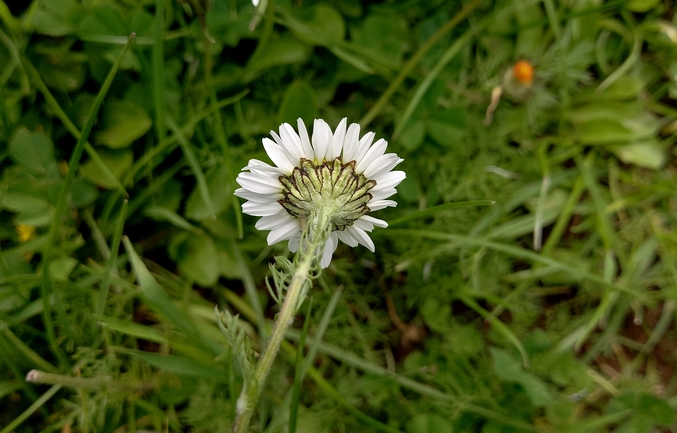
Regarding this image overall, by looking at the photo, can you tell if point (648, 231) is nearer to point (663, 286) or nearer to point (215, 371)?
point (663, 286)

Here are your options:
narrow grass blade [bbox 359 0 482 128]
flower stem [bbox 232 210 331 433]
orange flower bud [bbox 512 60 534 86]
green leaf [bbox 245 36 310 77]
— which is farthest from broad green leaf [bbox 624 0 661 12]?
flower stem [bbox 232 210 331 433]

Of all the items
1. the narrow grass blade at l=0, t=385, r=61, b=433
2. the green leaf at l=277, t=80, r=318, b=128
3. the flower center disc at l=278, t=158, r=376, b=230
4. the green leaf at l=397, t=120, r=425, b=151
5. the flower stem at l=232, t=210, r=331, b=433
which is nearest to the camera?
the flower stem at l=232, t=210, r=331, b=433

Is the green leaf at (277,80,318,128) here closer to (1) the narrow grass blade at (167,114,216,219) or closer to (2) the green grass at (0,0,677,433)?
(2) the green grass at (0,0,677,433)

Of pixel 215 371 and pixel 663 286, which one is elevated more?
pixel 663 286

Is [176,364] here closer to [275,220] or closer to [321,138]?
[275,220]

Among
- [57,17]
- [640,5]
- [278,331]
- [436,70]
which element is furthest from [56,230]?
[640,5]

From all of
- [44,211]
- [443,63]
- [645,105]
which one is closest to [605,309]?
[645,105]

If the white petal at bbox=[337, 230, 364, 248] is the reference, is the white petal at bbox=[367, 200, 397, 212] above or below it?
above
